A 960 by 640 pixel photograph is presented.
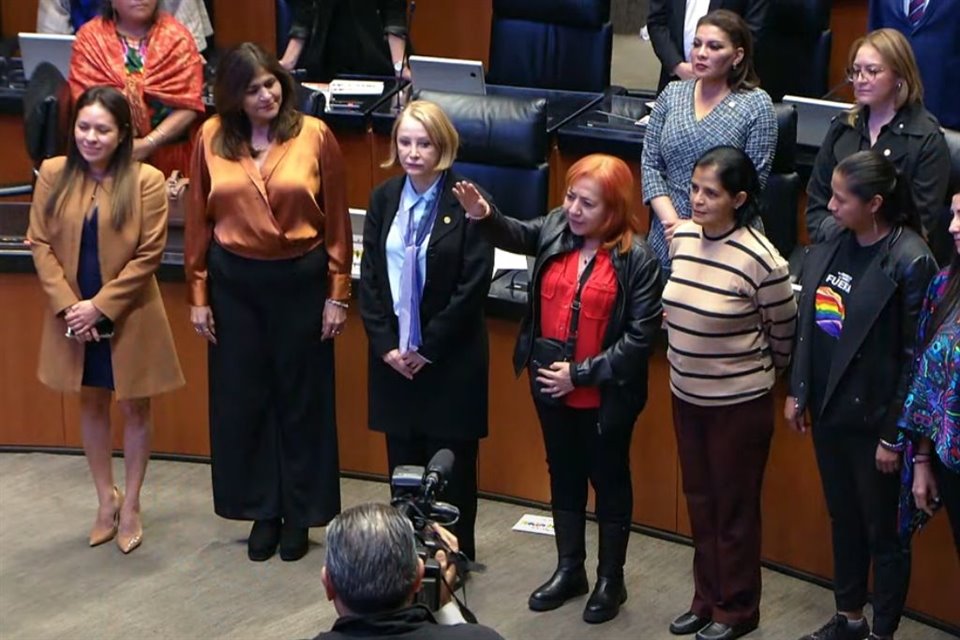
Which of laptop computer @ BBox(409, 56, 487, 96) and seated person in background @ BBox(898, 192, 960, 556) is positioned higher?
laptop computer @ BBox(409, 56, 487, 96)

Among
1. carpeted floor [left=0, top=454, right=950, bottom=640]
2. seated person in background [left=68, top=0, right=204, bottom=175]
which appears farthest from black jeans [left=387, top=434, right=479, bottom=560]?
seated person in background [left=68, top=0, right=204, bottom=175]

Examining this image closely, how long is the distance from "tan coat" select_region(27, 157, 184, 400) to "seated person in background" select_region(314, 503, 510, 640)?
206cm

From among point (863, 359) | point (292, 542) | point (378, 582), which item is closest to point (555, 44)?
point (292, 542)

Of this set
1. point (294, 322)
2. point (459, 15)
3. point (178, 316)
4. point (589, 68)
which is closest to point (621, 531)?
point (294, 322)

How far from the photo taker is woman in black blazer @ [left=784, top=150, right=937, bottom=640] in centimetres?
368

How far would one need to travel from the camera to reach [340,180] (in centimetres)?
440

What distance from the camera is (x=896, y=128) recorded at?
4.14 metres

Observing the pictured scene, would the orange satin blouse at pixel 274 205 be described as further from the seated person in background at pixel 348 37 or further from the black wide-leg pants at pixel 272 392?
the seated person in background at pixel 348 37

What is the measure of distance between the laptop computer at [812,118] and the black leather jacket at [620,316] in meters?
1.04

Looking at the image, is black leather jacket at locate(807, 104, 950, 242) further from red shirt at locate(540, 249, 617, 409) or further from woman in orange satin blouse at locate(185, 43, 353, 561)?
woman in orange satin blouse at locate(185, 43, 353, 561)

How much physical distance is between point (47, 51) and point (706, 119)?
2327 millimetres

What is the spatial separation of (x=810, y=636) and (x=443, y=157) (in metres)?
1.51

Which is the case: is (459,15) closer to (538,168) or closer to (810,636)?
(538,168)

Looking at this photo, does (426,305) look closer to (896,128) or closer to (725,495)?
(725,495)
